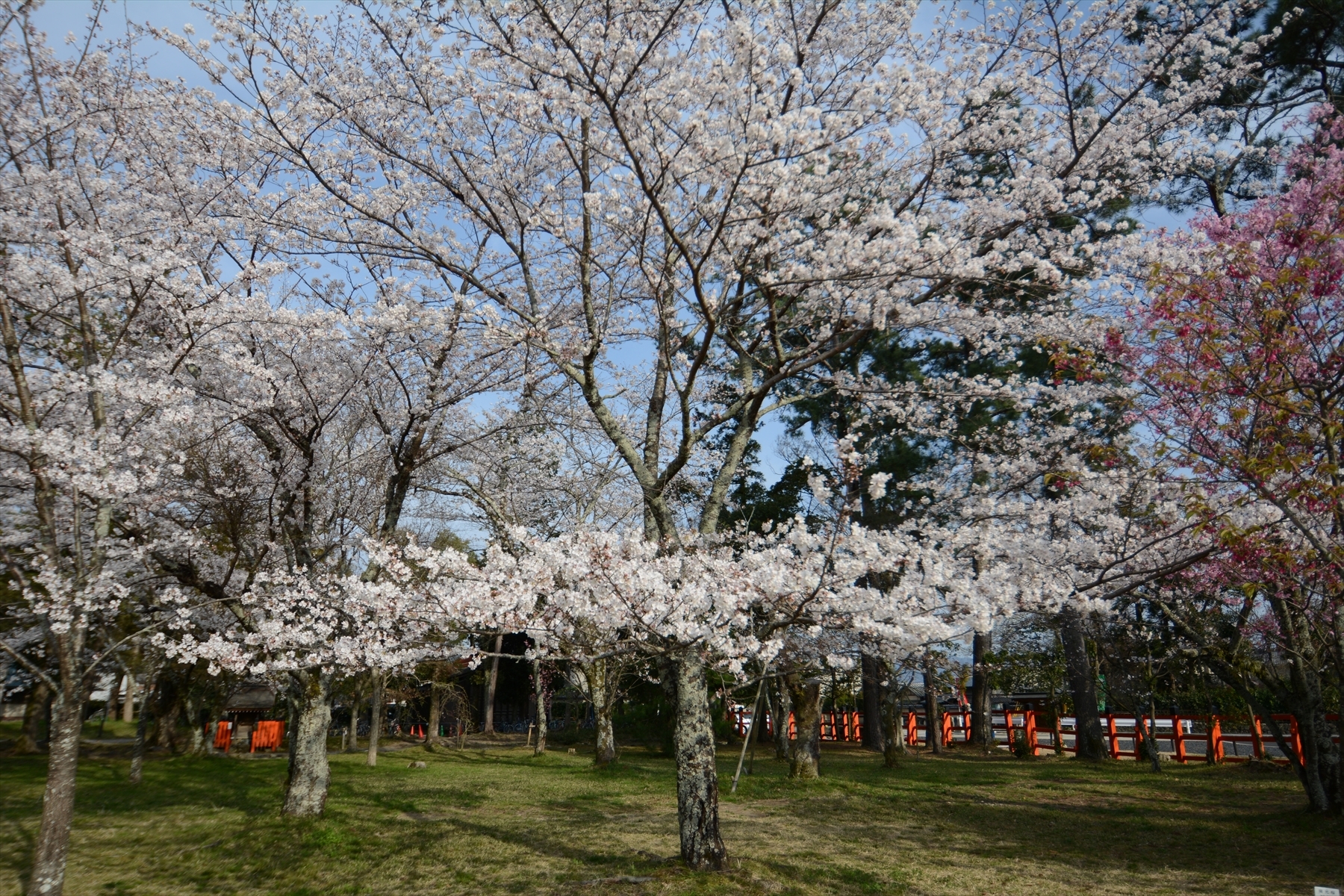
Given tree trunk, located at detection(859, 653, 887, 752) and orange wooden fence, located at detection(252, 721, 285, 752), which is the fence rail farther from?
orange wooden fence, located at detection(252, 721, 285, 752)

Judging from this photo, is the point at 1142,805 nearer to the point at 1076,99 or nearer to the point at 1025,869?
the point at 1025,869

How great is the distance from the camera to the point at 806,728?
44.1 feet

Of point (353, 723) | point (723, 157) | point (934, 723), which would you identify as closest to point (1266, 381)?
point (723, 157)

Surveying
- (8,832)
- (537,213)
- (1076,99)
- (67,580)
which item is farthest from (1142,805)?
(8,832)

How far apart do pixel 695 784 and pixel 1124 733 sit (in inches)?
574

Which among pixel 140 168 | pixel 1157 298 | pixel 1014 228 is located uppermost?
pixel 140 168

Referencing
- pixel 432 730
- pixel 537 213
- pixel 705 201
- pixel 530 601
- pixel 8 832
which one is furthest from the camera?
pixel 432 730

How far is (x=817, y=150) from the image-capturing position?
6.82 m

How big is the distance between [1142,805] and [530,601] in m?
9.70

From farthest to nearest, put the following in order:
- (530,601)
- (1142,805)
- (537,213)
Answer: (1142,805), (537,213), (530,601)

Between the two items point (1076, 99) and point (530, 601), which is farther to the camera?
point (1076, 99)

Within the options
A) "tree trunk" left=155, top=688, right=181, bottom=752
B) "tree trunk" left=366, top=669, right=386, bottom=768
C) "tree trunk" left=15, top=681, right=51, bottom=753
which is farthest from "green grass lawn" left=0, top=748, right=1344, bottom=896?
"tree trunk" left=15, top=681, right=51, bottom=753

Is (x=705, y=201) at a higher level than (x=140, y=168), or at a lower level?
lower

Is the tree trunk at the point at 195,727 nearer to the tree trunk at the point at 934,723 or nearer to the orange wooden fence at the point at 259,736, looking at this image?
the orange wooden fence at the point at 259,736
